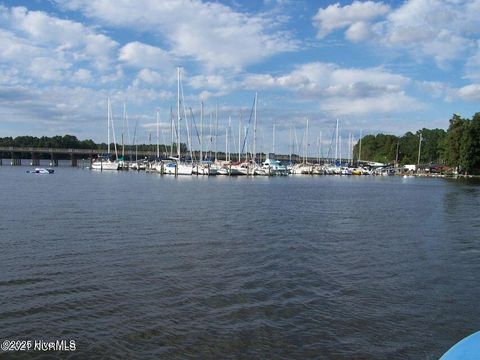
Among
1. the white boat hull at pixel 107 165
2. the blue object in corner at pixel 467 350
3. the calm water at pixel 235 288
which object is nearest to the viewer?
the blue object in corner at pixel 467 350

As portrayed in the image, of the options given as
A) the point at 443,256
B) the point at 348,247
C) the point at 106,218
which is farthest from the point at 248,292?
the point at 106,218

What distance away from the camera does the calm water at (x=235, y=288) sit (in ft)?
44.0

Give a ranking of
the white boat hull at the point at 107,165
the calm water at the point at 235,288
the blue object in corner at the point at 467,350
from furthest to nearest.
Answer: the white boat hull at the point at 107,165 → the calm water at the point at 235,288 → the blue object in corner at the point at 467,350

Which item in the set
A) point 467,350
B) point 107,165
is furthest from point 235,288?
point 107,165

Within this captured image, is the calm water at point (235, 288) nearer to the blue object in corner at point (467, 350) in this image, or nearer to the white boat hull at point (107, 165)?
the blue object in corner at point (467, 350)

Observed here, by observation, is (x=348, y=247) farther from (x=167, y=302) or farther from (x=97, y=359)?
(x=97, y=359)

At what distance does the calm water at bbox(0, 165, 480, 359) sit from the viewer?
44.0 feet

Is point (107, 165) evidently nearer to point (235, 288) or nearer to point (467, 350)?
Answer: point (235, 288)

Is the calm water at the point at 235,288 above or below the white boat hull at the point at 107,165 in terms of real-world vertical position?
above

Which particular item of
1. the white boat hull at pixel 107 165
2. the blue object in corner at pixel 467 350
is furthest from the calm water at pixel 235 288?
the white boat hull at pixel 107 165

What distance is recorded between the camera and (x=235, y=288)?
18.3m

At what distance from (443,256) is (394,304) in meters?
10.4

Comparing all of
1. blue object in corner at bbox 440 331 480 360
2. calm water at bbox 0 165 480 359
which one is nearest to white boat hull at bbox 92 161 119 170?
calm water at bbox 0 165 480 359

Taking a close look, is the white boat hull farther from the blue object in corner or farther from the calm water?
the blue object in corner
